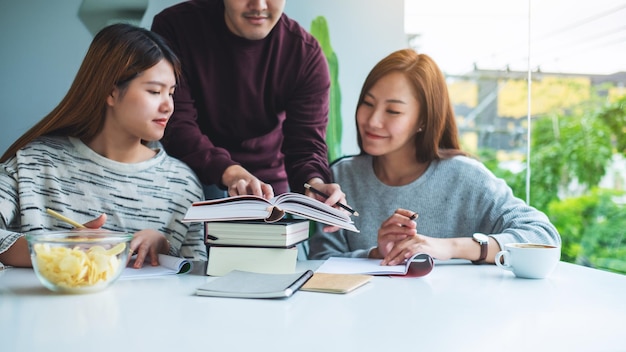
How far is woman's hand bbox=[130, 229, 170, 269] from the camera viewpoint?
4.52 feet

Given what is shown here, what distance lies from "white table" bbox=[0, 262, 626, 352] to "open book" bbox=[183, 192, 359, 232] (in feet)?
0.47

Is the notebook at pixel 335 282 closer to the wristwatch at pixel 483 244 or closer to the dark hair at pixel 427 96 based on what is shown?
the wristwatch at pixel 483 244

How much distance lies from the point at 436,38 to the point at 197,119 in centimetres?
177

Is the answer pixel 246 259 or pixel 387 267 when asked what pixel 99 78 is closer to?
pixel 246 259

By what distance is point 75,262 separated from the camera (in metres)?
1.04

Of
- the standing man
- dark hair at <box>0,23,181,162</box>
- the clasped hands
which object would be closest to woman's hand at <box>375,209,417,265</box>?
the clasped hands

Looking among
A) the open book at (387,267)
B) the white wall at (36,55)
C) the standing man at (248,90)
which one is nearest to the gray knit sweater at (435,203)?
the standing man at (248,90)

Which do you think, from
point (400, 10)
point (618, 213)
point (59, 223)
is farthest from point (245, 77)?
point (618, 213)

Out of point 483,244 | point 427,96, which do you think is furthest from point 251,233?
point 427,96

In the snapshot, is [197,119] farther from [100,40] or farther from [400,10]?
[400,10]

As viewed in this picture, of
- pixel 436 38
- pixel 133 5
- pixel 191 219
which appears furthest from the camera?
pixel 436 38

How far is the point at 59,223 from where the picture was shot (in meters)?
1.63

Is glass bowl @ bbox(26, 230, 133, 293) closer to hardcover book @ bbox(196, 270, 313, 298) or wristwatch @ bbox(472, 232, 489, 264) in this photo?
hardcover book @ bbox(196, 270, 313, 298)

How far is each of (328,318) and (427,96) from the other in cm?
108
